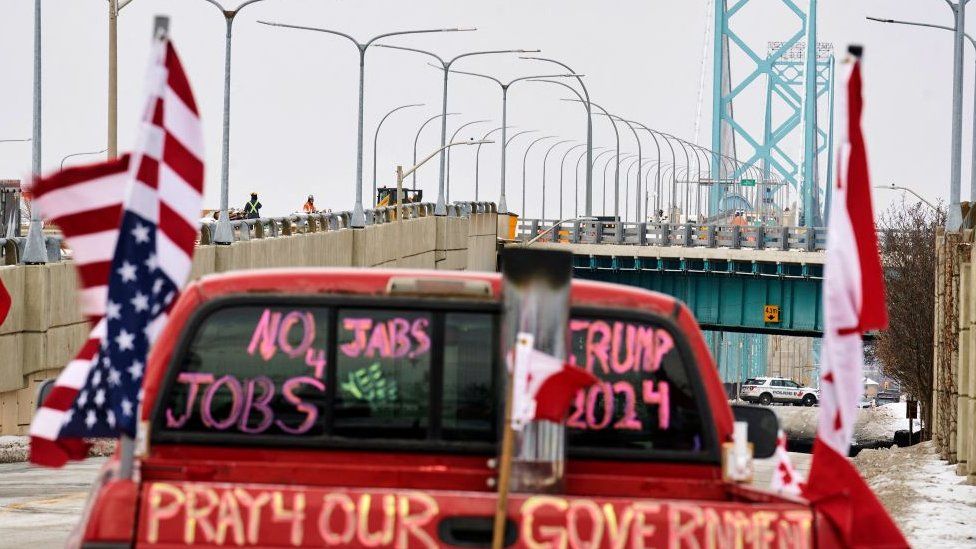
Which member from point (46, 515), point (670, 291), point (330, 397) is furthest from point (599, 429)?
point (670, 291)

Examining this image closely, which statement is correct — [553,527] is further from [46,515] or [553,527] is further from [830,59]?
[830,59]

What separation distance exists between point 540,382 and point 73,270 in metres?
33.1

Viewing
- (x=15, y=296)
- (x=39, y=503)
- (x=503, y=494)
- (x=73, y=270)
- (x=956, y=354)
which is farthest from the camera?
(x=73, y=270)

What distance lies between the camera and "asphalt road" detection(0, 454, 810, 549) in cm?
1487

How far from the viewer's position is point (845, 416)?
526 centimetres

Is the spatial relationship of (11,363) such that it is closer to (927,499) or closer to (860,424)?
(927,499)

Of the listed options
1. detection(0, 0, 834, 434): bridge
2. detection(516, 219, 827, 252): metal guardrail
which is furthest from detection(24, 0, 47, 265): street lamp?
detection(516, 219, 827, 252): metal guardrail

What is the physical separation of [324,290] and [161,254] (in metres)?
0.49

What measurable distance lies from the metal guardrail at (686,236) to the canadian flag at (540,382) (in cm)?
7415

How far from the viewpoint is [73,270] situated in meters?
37.0

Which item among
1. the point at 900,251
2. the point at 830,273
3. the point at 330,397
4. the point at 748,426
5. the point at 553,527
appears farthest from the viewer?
the point at 900,251

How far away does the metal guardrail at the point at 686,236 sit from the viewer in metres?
80.6

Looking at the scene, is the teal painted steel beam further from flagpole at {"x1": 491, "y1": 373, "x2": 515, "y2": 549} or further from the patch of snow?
flagpole at {"x1": 491, "y1": 373, "x2": 515, "y2": 549}

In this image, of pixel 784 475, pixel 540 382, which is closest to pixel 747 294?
pixel 784 475
